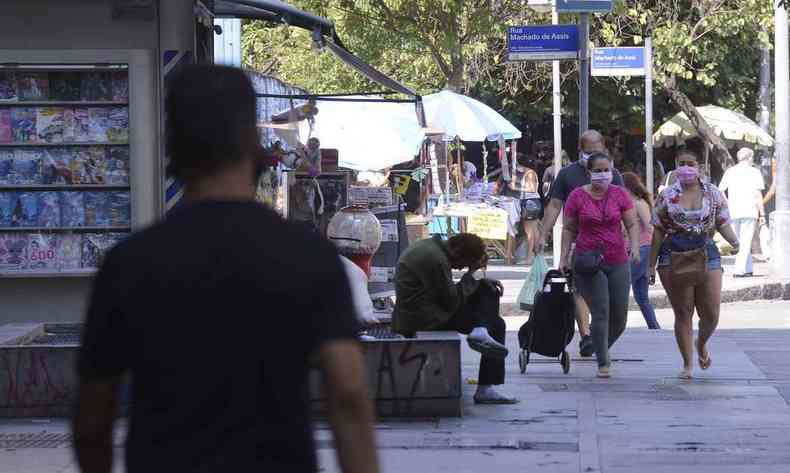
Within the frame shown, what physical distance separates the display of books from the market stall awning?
1.39 meters

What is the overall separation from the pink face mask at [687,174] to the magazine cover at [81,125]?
14.3 ft

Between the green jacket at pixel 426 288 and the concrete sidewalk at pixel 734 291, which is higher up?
the green jacket at pixel 426 288

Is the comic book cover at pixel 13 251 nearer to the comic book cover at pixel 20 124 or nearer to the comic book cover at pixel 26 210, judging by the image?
the comic book cover at pixel 26 210

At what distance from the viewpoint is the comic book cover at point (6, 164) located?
10.8 m

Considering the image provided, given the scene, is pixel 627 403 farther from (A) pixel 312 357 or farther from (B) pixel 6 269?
(A) pixel 312 357

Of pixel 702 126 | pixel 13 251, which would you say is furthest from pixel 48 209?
pixel 702 126

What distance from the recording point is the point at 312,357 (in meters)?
2.77

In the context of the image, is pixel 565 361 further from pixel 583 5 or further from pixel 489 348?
pixel 583 5

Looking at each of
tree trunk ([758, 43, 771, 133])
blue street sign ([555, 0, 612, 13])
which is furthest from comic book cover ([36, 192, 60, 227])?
tree trunk ([758, 43, 771, 133])

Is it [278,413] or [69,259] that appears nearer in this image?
[278,413]

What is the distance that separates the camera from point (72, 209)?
10914mm

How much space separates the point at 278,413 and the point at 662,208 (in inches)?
308

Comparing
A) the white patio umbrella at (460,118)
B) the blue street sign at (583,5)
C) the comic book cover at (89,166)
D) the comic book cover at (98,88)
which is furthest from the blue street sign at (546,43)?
the white patio umbrella at (460,118)

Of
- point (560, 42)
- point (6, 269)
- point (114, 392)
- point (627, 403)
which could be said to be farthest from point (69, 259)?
point (114, 392)
